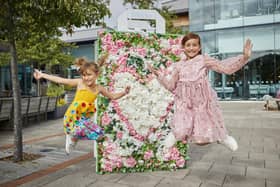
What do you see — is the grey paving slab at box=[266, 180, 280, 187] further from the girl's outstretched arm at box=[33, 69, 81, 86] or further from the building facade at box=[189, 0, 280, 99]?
the building facade at box=[189, 0, 280, 99]

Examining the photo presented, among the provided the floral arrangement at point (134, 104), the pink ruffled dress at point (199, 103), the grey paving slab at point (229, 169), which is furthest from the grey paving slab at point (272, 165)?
the pink ruffled dress at point (199, 103)

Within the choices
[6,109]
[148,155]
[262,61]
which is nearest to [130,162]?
[148,155]

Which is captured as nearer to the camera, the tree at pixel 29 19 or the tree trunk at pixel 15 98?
the tree at pixel 29 19

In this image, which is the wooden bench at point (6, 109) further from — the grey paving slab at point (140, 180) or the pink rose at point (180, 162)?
the pink rose at point (180, 162)

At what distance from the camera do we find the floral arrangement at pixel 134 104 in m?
4.90

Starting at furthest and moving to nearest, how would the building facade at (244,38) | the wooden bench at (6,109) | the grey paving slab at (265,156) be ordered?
the building facade at (244,38), the wooden bench at (6,109), the grey paving slab at (265,156)

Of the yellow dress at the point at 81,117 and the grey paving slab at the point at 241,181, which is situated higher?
the yellow dress at the point at 81,117

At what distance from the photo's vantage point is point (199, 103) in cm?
333

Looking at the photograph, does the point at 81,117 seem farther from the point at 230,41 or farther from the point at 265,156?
the point at 230,41

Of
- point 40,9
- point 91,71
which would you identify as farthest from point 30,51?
point 91,71

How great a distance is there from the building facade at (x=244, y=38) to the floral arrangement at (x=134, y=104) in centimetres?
1948

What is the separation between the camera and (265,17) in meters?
22.2

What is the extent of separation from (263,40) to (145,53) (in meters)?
20.3

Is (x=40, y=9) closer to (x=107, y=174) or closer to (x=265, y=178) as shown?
(x=107, y=174)
